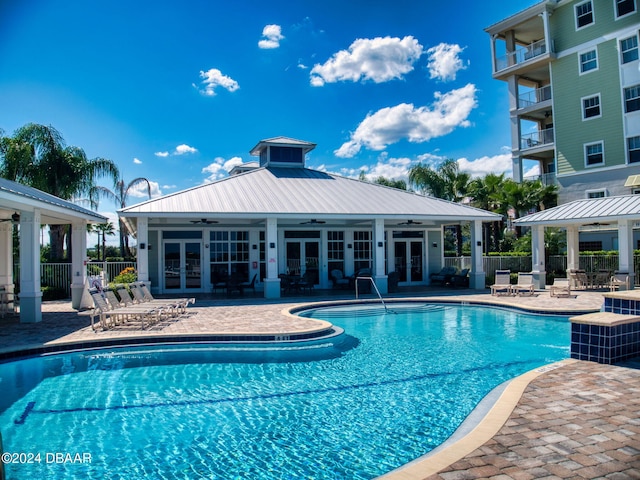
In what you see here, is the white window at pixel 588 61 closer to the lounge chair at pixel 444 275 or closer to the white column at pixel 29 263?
the lounge chair at pixel 444 275

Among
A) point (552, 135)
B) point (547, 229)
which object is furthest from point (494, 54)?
point (547, 229)

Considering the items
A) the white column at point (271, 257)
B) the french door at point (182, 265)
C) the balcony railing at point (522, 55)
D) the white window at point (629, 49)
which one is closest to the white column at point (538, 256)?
the white column at point (271, 257)

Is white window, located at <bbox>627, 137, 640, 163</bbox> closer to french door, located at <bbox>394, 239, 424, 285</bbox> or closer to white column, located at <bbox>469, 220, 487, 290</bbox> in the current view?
white column, located at <bbox>469, 220, 487, 290</bbox>

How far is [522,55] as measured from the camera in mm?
30391

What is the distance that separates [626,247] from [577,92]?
13943 mm

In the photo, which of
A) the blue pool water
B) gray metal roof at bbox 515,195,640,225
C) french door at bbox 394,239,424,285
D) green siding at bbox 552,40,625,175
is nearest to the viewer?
the blue pool water

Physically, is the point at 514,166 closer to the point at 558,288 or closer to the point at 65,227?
the point at 558,288

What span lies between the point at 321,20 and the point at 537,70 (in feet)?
61.2

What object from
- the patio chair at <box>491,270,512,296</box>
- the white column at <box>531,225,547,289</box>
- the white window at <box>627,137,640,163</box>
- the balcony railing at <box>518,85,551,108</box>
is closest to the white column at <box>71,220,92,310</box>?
the patio chair at <box>491,270,512,296</box>

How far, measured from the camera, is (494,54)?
31.5 m

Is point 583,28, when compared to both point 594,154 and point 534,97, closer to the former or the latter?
point 534,97

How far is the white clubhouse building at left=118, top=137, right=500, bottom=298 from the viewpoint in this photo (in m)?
16.9

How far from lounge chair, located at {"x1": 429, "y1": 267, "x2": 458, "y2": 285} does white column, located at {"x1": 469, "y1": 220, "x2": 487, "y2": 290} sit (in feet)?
4.70

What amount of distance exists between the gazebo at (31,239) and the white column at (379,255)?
10.1 m
